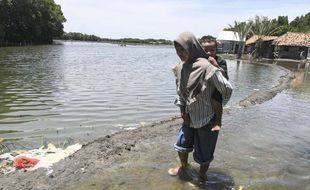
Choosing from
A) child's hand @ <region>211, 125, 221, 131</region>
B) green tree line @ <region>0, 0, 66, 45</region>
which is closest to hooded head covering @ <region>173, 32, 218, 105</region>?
child's hand @ <region>211, 125, 221, 131</region>

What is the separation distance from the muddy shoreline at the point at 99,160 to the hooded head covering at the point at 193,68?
1491mm

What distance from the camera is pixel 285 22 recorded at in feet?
277

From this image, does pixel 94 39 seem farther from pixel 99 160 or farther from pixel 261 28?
pixel 99 160

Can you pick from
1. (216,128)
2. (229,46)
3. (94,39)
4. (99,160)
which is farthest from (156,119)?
(94,39)

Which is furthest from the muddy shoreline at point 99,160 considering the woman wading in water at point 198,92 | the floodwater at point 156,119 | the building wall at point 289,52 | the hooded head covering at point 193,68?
the building wall at point 289,52

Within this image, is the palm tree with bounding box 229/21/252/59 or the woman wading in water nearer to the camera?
the woman wading in water

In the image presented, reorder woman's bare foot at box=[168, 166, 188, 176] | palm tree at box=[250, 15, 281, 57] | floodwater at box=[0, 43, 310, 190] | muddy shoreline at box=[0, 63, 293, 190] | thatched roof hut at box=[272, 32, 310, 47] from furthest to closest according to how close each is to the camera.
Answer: palm tree at box=[250, 15, 281, 57], thatched roof hut at box=[272, 32, 310, 47], floodwater at box=[0, 43, 310, 190], woman's bare foot at box=[168, 166, 188, 176], muddy shoreline at box=[0, 63, 293, 190]

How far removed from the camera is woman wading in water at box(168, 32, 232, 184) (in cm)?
457

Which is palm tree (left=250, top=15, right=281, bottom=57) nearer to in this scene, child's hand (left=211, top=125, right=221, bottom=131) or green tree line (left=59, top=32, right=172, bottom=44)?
child's hand (left=211, top=125, right=221, bottom=131)

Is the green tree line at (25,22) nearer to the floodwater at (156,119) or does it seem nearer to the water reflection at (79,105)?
the water reflection at (79,105)

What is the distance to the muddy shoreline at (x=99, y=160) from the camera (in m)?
5.02

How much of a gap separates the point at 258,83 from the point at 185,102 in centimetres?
1774

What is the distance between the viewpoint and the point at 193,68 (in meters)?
4.64

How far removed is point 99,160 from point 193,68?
2193 mm
